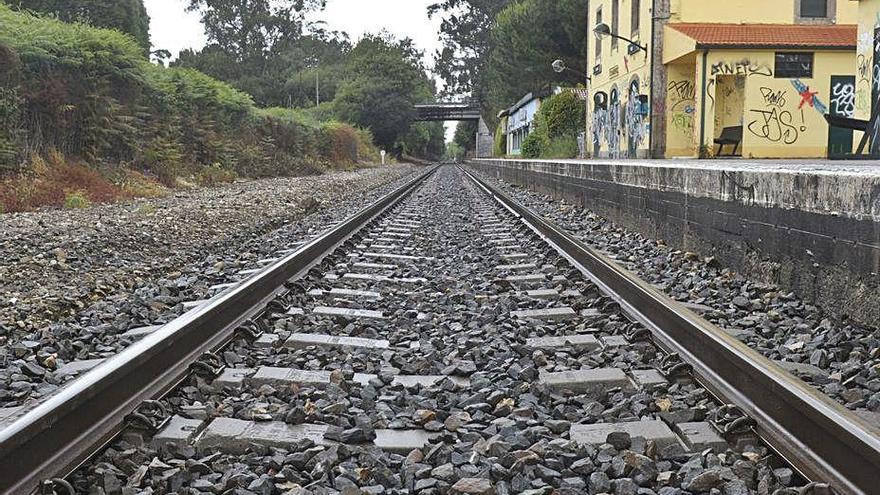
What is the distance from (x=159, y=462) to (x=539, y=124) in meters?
38.8

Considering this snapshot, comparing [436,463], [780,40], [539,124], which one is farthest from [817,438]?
[539,124]

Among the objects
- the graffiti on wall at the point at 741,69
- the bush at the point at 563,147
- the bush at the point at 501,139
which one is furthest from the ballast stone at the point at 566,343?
the bush at the point at 501,139

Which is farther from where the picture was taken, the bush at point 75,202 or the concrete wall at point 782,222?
the bush at point 75,202

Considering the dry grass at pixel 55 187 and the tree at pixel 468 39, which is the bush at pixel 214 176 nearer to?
the dry grass at pixel 55 187

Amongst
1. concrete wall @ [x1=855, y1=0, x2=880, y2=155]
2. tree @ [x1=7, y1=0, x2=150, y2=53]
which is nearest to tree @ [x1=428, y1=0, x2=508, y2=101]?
tree @ [x1=7, y1=0, x2=150, y2=53]

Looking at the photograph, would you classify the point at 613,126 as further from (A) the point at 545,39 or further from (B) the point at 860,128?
(B) the point at 860,128

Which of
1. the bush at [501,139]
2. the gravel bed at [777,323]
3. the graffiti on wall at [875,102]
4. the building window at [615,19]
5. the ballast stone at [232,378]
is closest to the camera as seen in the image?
the ballast stone at [232,378]

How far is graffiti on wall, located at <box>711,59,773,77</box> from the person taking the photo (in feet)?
73.6

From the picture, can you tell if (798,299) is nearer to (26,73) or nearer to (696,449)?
(696,449)

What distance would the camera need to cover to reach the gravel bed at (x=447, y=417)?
8.36 ft

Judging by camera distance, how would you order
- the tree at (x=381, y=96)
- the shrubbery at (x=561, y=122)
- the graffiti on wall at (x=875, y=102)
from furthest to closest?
the tree at (x=381, y=96)
the shrubbery at (x=561, y=122)
the graffiti on wall at (x=875, y=102)

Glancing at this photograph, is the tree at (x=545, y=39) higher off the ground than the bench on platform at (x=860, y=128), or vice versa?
the tree at (x=545, y=39)

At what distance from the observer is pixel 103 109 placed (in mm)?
15711

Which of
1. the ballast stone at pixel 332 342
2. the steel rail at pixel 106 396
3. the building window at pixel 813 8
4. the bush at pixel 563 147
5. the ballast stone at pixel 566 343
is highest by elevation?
the building window at pixel 813 8
